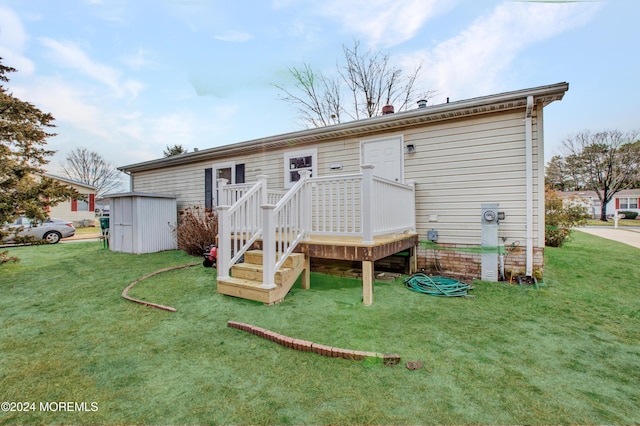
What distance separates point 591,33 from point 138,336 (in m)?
10.4

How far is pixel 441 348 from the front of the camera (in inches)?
108

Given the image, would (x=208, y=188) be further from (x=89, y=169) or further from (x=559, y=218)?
(x=89, y=169)

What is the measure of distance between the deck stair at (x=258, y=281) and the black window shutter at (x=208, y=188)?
553 cm

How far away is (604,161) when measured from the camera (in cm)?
3016

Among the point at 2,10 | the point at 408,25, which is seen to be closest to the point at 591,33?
the point at 408,25

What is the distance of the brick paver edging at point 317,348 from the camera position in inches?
98.0

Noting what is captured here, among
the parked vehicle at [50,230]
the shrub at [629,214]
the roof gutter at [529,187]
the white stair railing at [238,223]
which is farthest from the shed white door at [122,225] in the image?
the shrub at [629,214]

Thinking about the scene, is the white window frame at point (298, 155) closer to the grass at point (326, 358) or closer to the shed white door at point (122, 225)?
the grass at point (326, 358)

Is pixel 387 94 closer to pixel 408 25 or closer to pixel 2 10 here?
pixel 408 25

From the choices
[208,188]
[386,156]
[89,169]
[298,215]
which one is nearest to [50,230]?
[208,188]

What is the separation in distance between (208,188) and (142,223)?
229 centimetres

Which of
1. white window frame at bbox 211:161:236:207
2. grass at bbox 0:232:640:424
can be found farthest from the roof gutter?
white window frame at bbox 211:161:236:207

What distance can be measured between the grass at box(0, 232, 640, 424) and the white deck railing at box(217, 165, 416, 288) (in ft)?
2.52

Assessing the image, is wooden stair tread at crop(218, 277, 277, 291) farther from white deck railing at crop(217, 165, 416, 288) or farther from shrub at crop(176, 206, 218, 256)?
shrub at crop(176, 206, 218, 256)
